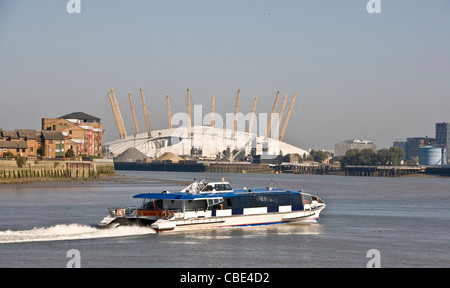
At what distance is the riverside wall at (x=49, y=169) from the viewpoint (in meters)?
104

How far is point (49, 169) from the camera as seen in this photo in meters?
113

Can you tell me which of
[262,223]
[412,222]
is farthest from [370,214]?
[262,223]

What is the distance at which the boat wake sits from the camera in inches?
1587

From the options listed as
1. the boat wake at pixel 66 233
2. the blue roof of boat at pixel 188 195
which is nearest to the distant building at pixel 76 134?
the blue roof of boat at pixel 188 195

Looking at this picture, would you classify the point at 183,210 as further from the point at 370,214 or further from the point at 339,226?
the point at 370,214

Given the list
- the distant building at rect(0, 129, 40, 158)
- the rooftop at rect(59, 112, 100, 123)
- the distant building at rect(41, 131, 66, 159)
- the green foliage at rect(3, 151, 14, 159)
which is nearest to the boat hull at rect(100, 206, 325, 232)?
the green foliage at rect(3, 151, 14, 159)

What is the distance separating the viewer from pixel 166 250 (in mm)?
38812

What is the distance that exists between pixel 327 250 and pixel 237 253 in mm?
5371

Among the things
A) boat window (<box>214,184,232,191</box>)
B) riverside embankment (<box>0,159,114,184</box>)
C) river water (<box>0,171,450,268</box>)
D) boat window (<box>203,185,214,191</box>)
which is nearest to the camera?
river water (<box>0,171,450,268</box>)

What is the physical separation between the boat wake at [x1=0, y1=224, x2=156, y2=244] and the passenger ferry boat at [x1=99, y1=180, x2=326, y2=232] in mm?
793

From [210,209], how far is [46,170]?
231 feet

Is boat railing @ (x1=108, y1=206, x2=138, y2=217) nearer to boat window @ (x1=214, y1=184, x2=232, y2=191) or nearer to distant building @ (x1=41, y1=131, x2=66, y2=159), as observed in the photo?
boat window @ (x1=214, y1=184, x2=232, y2=191)

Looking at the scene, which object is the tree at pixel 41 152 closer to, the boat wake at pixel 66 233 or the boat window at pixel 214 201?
the boat wake at pixel 66 233

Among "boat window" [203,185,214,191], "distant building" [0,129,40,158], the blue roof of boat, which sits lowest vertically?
the blue roof of boat
